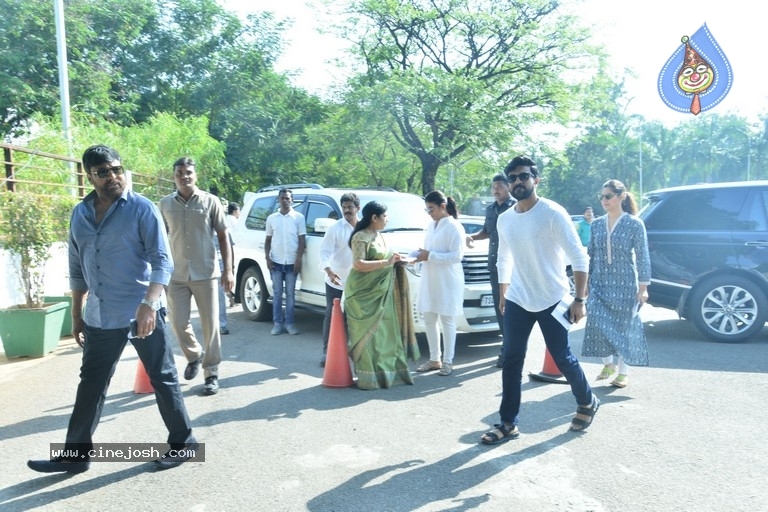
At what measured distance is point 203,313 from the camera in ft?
18.9

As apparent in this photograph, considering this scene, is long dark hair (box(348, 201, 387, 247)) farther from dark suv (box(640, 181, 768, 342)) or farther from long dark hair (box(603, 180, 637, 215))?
dark suv (box(640, 181, 768, 342))

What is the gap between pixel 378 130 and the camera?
24.6 m

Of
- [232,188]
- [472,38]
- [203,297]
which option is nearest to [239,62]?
[232,188]

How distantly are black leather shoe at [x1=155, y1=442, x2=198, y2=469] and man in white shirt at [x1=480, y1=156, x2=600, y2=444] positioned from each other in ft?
6.33

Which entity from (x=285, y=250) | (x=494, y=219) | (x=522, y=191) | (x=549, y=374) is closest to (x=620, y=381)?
(x=549, y=374)

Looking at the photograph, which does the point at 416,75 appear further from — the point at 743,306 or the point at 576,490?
the point at 576,490

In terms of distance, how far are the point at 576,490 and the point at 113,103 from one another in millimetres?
23561

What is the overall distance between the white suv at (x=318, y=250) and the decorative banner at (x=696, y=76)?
13.6 ft

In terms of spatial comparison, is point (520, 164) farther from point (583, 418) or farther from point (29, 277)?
point (29, 277)

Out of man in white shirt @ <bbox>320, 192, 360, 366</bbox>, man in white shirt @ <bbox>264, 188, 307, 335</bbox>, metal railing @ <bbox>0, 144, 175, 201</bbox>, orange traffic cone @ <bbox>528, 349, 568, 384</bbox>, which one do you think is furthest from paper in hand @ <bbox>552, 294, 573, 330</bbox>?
metal railing @ <bbox>0, 144, 175, 201</bbox>

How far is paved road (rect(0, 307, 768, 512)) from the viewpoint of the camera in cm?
355

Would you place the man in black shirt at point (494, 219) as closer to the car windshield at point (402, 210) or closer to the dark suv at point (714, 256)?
the car windshield at point (402, 210)

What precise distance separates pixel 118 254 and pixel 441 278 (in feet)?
10.7

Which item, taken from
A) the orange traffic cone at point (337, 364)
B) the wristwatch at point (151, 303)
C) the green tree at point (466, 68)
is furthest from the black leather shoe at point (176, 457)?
the green tree at point (466, 68)
